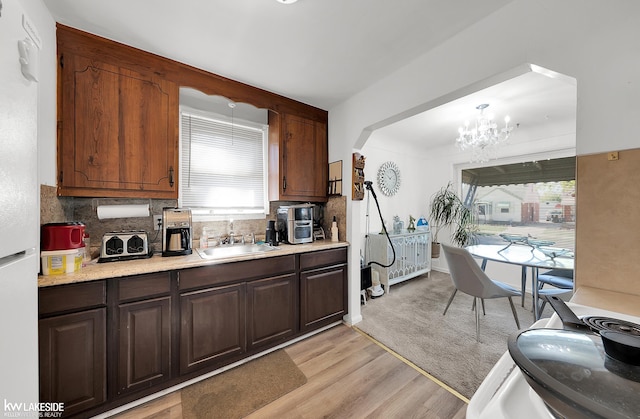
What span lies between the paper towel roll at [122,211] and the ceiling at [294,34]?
3.91ft

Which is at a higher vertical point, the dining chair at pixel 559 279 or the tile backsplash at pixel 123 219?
the tile backsplash at pixel 123 219

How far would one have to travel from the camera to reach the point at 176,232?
181 cm

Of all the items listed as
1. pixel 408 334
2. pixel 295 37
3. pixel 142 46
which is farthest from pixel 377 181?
pixel 142 46

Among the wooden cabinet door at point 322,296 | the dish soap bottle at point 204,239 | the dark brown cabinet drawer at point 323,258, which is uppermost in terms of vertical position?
the dish soap bottle at point 204,239

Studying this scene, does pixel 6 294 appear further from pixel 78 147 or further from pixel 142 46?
pixel 142 46

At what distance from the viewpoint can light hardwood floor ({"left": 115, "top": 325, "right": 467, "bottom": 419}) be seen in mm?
1409

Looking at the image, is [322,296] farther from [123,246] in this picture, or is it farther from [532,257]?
[532,257]

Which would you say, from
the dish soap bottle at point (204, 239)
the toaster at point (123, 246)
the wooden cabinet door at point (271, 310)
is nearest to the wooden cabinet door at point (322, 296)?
the wooden cabinet door at point (271, 310)

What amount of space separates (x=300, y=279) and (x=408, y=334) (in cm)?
122

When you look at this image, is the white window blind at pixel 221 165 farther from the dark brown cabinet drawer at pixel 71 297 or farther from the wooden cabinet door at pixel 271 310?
the dark brown cabinet drawer at pixel 71 297

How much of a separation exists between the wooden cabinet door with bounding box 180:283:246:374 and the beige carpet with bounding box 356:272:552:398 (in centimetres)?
129

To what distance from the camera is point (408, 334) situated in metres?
2.24

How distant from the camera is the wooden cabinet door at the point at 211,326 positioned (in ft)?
5.17

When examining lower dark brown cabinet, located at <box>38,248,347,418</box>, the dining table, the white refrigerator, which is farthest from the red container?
the dining table
